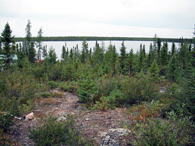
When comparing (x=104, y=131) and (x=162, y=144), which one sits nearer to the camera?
(x=162, y=144)

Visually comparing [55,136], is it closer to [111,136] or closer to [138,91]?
[111,136]

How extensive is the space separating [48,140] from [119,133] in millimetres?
2001

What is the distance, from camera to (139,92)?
8.34 metres

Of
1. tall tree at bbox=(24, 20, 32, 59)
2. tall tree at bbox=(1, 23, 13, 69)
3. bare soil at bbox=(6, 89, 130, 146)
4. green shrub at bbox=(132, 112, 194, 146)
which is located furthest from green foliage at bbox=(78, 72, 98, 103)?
tall tree at bbox=(24, 20, 32, 59)

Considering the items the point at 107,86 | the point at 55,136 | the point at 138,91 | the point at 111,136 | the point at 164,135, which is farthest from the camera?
the point at 107,86

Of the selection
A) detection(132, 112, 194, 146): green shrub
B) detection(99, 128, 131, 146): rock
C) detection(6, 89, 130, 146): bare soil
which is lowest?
detection(6, 89, 130, 146): bare soil

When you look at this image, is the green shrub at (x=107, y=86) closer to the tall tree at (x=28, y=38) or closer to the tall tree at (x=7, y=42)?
the tall tree at (x=7, y=42)

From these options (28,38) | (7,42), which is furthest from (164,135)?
(28,38)

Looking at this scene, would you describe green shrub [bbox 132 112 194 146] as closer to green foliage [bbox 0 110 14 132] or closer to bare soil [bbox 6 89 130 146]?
bare soil [bbox 6 89 130 146]

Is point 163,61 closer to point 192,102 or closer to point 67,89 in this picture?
point 67,89

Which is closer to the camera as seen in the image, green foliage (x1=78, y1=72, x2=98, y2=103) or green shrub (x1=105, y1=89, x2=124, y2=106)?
green shrub (x1=105, y1=89, x2=124, y2=106)

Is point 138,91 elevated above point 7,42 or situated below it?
below

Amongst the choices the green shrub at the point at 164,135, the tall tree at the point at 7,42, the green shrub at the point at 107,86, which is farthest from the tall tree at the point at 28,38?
the green shrub at the point at 164,135

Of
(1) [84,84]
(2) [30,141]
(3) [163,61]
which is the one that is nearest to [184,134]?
(2) [30,141]
